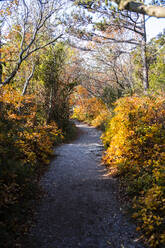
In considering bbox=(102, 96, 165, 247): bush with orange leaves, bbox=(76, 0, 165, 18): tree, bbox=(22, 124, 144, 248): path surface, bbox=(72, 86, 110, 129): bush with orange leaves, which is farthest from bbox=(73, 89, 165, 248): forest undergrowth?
bbox=(72, 86, 110, 129): bush with orange leaves

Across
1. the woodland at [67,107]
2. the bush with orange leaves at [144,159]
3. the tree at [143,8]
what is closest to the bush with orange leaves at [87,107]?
the woodland at [67,107]

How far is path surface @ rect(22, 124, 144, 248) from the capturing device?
3271mm

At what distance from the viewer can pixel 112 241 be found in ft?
10.9

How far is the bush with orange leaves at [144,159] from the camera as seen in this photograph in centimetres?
353

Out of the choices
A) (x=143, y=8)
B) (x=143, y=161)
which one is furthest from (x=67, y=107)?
(x=143, y=8)

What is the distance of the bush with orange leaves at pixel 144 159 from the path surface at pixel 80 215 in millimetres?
371

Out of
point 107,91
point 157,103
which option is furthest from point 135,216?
point 107,91

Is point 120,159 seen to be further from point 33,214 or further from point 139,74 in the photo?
point 139,74

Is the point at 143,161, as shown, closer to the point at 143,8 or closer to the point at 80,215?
the point at 80,215

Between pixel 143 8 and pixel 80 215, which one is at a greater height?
pixel 143 8

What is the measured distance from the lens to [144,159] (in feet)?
17.8

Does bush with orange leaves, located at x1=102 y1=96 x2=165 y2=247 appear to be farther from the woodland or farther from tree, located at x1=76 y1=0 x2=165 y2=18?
tree, located at x1=76 y1=0 x2=165 y2=18

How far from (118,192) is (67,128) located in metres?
8.04

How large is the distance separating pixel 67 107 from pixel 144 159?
809 cm
